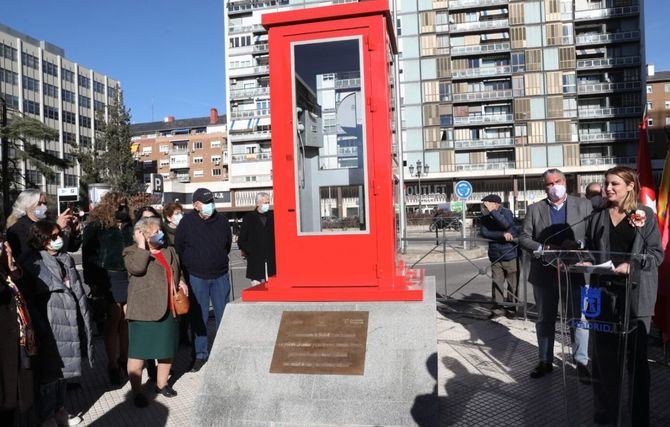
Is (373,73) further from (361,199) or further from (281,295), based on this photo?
(281,295)

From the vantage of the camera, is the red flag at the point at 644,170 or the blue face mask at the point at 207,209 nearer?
the blue face mask at the point at 207,209

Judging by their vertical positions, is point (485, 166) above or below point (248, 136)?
below

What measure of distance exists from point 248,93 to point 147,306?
53.6 meters

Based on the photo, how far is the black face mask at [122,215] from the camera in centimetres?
525

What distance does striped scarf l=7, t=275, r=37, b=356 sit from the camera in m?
3.45

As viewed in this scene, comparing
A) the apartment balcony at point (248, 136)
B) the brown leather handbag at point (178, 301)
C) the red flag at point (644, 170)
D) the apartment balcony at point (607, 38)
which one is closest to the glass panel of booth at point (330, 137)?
the brown leather handbag at point (178, 301)

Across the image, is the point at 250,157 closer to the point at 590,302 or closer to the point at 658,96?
the point at 590,302

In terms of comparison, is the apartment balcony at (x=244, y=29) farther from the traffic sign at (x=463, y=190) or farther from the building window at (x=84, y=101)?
the traffic sign at (x=463, y=190)

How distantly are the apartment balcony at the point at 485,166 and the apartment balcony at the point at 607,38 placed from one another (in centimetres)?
1383

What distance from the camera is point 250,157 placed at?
56.8 meters

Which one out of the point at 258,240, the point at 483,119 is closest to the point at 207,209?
the point at 258,240

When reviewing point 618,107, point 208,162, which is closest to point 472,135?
point 618,107

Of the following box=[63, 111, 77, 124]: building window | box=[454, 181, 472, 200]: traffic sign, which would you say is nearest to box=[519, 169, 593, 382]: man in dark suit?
box=[454, 181, 472, 200]: traffic sign

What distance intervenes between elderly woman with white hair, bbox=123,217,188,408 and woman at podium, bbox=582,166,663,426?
329 cm
